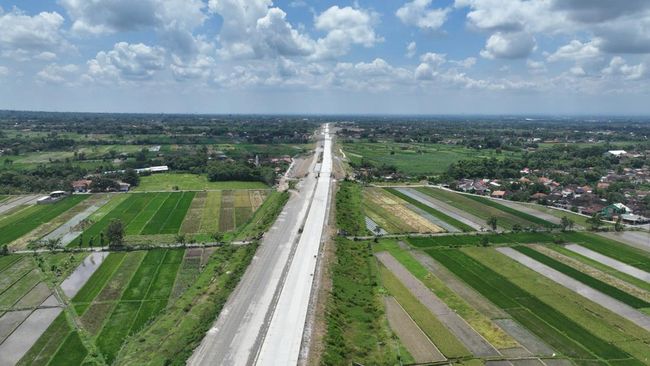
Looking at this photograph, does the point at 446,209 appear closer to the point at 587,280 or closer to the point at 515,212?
the point at 515,212

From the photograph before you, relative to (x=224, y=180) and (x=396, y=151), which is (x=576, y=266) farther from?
(x=396, y=151)

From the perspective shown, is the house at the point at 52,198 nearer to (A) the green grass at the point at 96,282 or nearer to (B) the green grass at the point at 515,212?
(A) the green grass at the point at 96,282

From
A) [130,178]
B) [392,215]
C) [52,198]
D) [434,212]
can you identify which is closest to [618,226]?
[434,212]

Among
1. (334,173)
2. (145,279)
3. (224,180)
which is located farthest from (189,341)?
(334,173)

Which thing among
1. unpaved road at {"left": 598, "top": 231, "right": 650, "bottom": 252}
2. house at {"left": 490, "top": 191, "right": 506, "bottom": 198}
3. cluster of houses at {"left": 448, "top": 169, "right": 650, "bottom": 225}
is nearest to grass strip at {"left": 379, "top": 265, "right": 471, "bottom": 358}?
unpaved road at {"left": 598, "top": 231, "right": 650, "bottom": 252}

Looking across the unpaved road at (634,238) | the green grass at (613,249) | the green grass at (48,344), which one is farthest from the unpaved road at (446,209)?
the green grass at (48,344)

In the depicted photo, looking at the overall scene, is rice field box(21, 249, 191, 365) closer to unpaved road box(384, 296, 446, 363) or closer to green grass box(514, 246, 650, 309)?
unpaved road box(384, 296, 446, 363)
